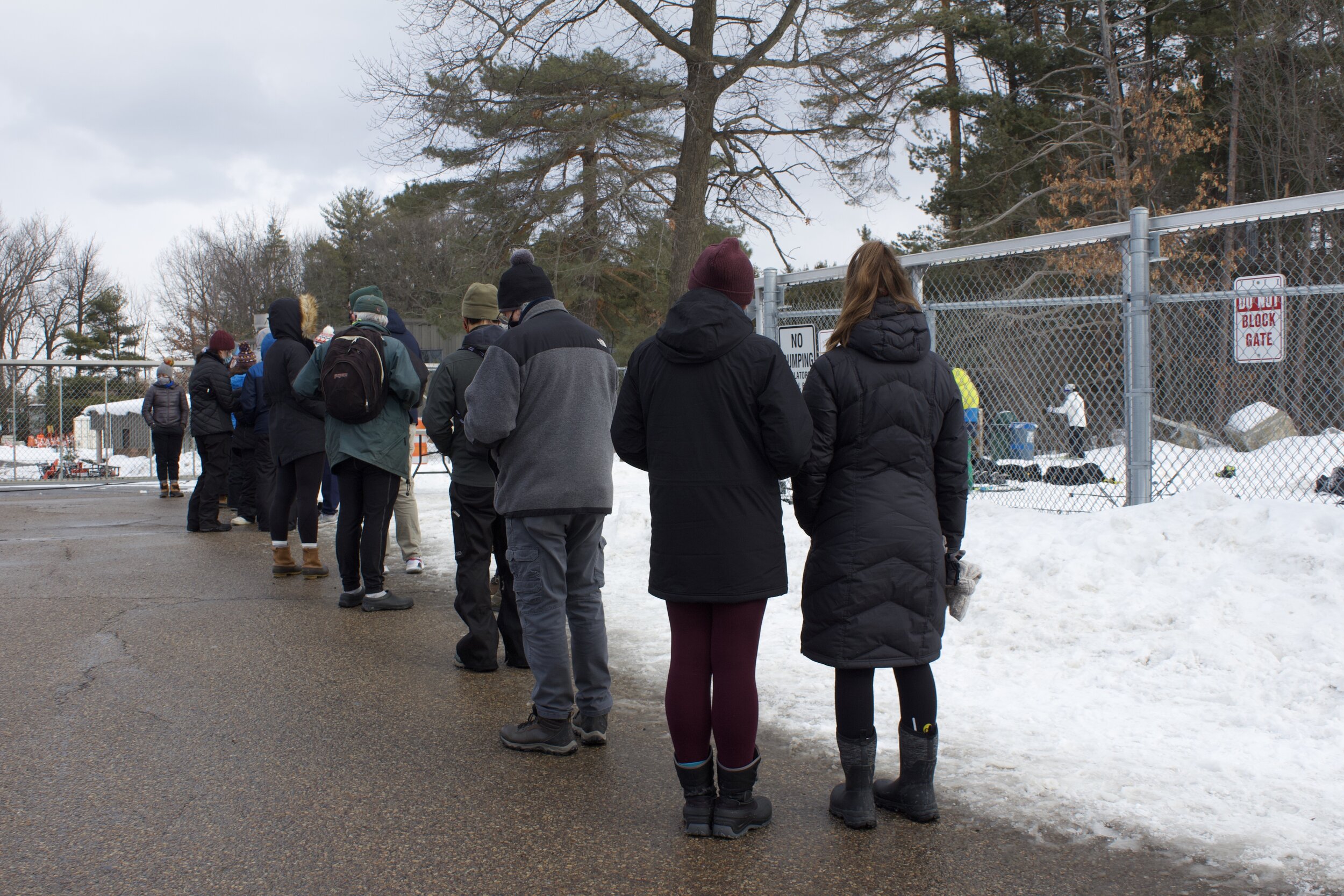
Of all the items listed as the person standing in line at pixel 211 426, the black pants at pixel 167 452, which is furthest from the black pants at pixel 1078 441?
the black pants at pixel 167 452

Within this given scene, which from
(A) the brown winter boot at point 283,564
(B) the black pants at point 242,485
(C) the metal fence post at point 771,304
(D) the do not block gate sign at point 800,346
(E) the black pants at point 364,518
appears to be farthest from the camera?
(B) the black pants at point 242,485

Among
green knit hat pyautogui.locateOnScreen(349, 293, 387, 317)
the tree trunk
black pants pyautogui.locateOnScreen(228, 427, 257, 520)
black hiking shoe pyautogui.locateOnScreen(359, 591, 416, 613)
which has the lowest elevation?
black hiking shoe pyautogui.locateOnScreen(359, 591, 416, 613)

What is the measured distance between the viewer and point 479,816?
335cm

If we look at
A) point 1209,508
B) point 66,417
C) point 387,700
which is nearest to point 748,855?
point 387,700

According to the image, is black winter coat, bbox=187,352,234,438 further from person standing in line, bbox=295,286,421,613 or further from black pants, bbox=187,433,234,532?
person standing in line, bbox=295,286,421,613

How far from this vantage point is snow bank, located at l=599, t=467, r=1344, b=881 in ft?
10.8

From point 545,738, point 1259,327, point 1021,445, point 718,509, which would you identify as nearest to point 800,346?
point 1021,445

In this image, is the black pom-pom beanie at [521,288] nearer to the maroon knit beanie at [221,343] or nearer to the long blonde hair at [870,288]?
the long blonde hair at [870,288]

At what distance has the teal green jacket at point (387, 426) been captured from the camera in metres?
6.03

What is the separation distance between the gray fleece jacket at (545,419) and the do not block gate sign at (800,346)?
4673mm

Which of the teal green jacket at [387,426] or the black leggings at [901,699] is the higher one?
the teal green jacket at [387,426]

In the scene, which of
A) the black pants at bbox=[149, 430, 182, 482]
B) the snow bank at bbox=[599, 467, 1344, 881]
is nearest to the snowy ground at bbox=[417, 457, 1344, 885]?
the snow bank at bbox=[599, 467, 1344, 881]

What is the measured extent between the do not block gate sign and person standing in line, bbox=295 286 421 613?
3438 mm

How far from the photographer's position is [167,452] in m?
13.2
